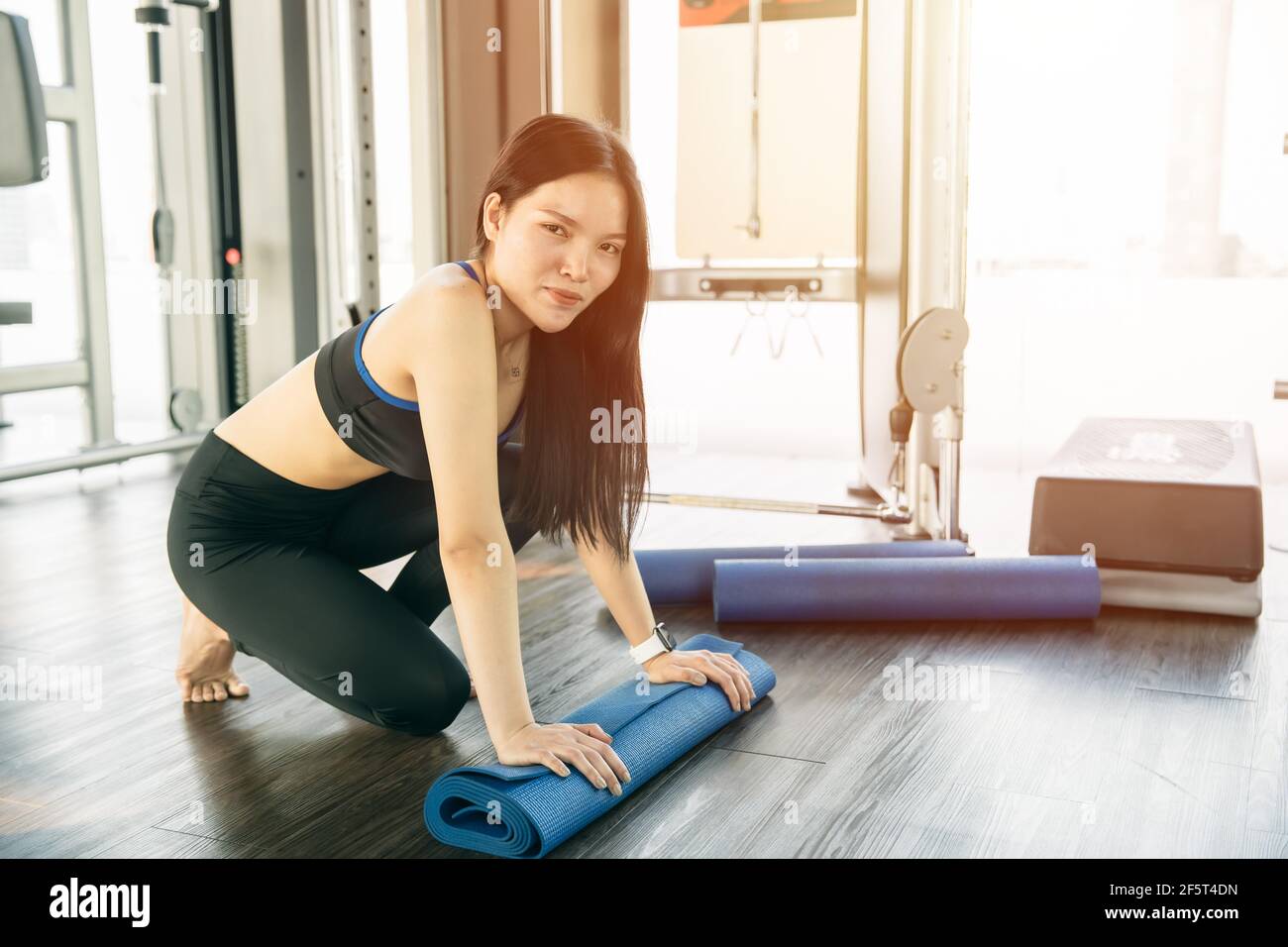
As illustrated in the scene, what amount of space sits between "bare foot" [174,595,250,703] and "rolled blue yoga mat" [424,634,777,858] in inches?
24.0

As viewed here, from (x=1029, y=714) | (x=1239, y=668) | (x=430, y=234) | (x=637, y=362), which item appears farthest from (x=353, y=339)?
(x=430, y=234)

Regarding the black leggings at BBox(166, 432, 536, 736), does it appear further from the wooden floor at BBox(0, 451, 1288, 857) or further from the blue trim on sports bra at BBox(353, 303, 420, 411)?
the blue trim on sports bra at BBox(353, 303, 420, 411)

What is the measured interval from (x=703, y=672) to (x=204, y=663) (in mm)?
812

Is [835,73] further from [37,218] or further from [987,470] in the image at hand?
[37,218]

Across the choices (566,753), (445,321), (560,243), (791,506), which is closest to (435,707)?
(566,753)

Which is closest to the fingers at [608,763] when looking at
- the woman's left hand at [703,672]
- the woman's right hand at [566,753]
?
the woman's right hand at [566,753]

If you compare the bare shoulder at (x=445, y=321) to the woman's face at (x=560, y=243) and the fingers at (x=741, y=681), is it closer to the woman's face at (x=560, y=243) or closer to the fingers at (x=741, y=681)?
the woman's face at (x=560, y=243)

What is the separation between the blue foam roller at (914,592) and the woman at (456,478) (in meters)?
0.53

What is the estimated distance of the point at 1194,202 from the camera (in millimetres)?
3723

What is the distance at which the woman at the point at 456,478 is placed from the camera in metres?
1.46

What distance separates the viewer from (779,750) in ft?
5.67

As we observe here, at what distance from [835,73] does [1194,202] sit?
1.31 meters

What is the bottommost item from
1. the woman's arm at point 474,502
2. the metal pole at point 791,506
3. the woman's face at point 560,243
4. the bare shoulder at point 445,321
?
the metal pole at point 791,506

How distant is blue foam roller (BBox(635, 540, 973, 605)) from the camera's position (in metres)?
2.50
